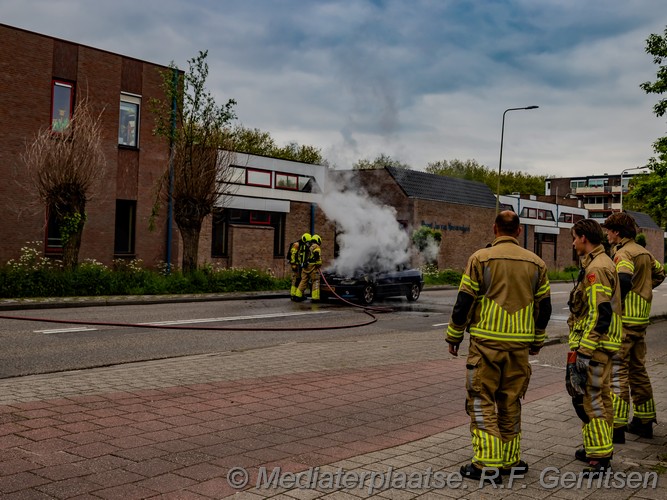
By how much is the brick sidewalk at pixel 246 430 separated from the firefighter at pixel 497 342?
0.25 metres

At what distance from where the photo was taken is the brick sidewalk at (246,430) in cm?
432

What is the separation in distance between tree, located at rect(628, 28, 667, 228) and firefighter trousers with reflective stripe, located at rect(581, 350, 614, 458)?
1418 centimetres

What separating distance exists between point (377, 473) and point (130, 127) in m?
22.4

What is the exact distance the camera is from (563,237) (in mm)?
56031

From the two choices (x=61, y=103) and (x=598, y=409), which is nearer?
(x=598, y=409)

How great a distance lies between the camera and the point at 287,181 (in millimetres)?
30562

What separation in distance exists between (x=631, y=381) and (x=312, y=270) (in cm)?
1358

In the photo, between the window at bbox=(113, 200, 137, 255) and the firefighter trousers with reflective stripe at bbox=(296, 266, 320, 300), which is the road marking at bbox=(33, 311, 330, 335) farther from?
the window at bbox=(113, 200, 137, 255)

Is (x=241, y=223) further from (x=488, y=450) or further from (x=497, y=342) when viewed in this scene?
(x=488, y=450)

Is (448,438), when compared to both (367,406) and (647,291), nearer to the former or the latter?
(367,406)

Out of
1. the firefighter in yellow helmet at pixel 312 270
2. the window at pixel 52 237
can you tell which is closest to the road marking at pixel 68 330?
the firefighter in yellow helmet at pixel 312 270

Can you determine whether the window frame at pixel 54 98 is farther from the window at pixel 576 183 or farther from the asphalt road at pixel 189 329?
the window at pixel 576 183

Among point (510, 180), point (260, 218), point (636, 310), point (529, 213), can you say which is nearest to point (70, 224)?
point (260, 218)

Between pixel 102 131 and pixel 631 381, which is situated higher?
pixel 102 131
